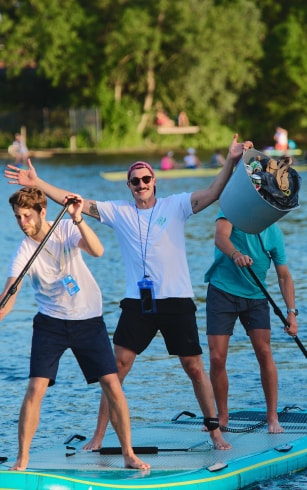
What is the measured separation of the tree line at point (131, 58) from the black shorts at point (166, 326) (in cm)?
6286

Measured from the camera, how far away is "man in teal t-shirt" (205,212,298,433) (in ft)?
30.2

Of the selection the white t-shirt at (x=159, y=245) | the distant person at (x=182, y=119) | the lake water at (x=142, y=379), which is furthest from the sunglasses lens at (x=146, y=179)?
the distant person at (x=182, y=119)

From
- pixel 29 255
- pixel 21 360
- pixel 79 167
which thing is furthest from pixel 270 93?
pixel 29 255

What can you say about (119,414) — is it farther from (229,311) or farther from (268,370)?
(268,370)

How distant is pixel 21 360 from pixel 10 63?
204ft

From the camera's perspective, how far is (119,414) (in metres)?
8.06

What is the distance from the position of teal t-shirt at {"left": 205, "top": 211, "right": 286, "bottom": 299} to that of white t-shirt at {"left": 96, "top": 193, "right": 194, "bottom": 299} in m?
0.63

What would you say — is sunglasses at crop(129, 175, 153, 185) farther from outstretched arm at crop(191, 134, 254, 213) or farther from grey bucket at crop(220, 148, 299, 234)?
grey bucket at crop(220, 148, 299, 234)

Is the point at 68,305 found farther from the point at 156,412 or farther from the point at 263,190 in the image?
the point at 156,412

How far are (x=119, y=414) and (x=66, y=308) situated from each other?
718 millimetres

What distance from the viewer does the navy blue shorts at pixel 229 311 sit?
30.3 ft

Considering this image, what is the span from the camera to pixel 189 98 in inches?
2891

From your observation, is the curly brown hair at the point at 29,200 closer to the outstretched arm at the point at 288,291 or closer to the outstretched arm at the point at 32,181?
the outstretched arm at the point at 32,181

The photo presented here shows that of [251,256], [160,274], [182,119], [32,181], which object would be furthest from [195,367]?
[182,119]
